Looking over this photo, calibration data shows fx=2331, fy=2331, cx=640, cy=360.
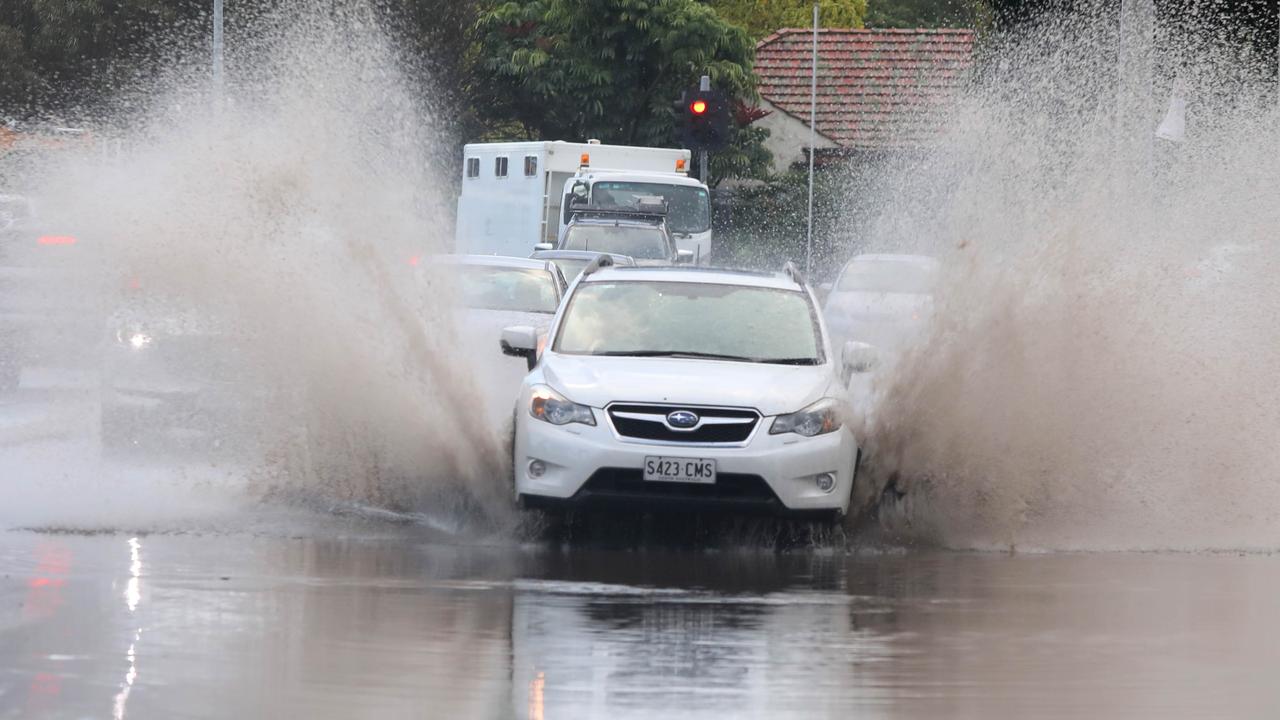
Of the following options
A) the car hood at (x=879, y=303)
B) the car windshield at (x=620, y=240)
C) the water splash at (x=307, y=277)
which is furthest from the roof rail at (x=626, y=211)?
the water splash at (x=307, y=277)

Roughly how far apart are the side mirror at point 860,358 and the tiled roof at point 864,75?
21.9m

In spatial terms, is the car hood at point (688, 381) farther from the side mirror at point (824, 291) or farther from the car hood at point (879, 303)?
the side mirror at point (824, 291)

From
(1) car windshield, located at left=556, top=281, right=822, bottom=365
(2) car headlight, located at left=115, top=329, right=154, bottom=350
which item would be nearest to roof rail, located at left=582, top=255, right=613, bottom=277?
(1) car windshield, located at left=556, top=281, right=822, bottom=365

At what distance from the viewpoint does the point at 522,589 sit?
10.2 metres

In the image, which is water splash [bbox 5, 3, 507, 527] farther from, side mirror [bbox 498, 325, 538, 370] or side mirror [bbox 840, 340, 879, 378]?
side mirror [bbox 840, 340, 879, 378]

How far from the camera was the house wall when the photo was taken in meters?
57.2

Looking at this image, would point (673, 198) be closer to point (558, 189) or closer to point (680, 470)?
point (558, 189)

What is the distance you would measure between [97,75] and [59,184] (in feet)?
137

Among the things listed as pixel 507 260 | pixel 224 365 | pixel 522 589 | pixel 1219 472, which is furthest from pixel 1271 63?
pixel 522 589

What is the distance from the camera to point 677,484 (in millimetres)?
11445

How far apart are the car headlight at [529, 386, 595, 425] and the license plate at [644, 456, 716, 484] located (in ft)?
1.35

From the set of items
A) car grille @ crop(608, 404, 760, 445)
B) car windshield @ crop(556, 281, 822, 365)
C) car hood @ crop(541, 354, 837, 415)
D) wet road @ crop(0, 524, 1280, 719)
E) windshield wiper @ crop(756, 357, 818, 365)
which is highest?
car windshield @ crop(556, 281, 822, 365)

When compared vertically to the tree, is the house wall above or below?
below

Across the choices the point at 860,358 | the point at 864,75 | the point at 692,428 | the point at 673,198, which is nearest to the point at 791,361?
the point at 860,358
